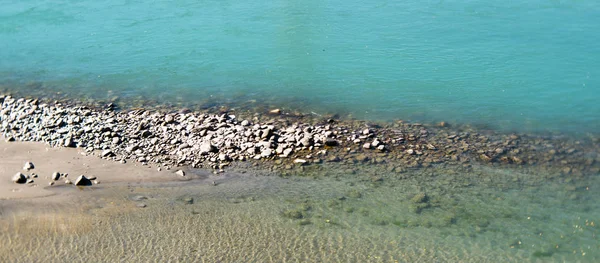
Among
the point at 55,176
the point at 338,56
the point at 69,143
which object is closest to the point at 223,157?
the point at 55,176

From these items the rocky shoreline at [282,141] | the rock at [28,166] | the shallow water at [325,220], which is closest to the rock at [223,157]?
the rocky shoreline at [282,141]

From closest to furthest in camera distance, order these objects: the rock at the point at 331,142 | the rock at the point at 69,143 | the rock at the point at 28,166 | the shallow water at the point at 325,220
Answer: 1. the shallow water at the point at 325,220
2. the rock at the point at 28,166
3. the rock at the point at 331,142
4. the rock at the point at 69,143

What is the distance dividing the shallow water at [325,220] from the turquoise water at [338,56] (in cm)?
313

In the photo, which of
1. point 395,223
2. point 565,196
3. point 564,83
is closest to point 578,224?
point 565,196

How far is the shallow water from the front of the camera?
8.77 meters

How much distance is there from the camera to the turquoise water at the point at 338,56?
13977 mm

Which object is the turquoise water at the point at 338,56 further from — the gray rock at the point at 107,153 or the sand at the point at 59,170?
the sand at the point at 59,170

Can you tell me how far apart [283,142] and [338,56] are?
5861 mm

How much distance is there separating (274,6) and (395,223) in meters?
14.0

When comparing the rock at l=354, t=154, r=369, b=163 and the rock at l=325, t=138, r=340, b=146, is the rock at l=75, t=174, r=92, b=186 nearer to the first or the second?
the rock at l=325, t=138, r=340, b=146

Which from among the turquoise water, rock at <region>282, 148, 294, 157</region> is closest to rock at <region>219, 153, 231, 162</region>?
rock at <region>282, 148, 294, 157</region>

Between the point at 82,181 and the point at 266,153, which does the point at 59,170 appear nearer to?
the point at 82,181

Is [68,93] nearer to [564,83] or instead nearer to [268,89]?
[268,89]

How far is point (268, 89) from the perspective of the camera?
1494 cm
